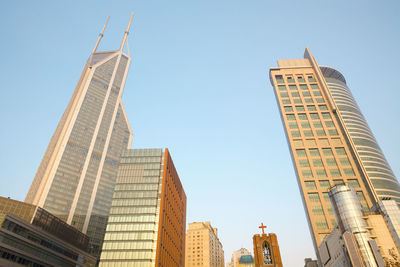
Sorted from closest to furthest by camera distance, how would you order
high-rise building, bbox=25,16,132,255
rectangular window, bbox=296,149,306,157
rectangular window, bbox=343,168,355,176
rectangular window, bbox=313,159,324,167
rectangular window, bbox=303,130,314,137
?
rectangular window, bbox=343,168,355,176 < rectangular window, bbox=313,159,324,167 < rectangular window, bbox=296,149,306,157 < rectangular window, bbox=303,130,314,137 < high-rise building, bbox=25,16,132,255

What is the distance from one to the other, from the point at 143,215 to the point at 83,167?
93003mm

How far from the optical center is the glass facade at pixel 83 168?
5822 inches

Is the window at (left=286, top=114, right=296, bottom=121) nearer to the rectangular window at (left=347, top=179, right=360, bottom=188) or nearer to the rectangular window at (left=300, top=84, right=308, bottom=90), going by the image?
the rectangular window at (left=300, top=84, right=308, bottom=90)

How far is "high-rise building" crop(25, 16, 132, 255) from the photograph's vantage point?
148 meters

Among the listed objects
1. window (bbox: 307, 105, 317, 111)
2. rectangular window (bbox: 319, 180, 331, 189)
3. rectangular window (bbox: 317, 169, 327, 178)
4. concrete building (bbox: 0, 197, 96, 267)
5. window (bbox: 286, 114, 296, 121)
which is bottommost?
concrete building (bbox: 0, 197, 96, 267)

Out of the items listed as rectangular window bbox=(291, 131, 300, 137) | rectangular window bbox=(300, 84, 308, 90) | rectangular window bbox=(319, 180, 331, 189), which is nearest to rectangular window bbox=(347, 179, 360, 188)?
rectangular window bbox=(319, 180, 331, 189)

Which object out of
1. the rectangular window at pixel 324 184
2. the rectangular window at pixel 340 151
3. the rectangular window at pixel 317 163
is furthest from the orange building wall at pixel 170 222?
the rectangular window at pixel 340 151

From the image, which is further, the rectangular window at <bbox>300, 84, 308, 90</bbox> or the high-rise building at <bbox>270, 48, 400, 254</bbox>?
the rectangular window at <bbox>300, 84, 308, 90</bbox>

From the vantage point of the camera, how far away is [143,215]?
88625 mm

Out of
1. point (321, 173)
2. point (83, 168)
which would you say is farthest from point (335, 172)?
point (83, 168)

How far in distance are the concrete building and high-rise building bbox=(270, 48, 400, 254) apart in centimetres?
8785

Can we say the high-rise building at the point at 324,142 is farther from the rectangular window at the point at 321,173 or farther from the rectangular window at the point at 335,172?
the rectangular window at the point at 335,172

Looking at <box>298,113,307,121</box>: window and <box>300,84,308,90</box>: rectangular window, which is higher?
<box>300,84,308,90</box>: rectangular window

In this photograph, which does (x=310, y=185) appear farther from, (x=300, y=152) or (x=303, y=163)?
(x=300, y=152)
